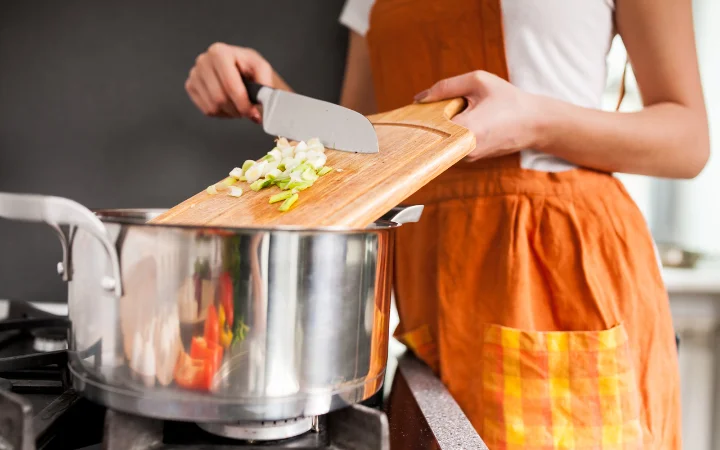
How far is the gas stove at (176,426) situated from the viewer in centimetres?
39

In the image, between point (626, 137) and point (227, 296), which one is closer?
point (227, 296)

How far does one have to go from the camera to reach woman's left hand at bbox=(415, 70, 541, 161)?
57 cm

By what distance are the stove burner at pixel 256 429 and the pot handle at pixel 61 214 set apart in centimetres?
13

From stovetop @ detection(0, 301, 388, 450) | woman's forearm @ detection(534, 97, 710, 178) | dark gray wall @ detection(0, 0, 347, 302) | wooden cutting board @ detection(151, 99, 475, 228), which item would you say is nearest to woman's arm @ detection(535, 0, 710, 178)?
woman's forearm @ detection(534, 97, 710, 178)

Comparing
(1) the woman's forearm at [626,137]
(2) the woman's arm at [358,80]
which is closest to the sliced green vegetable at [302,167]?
(1) the woman's forearm at [626,137]

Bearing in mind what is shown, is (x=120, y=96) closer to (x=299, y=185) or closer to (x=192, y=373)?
(x=299, y=185)

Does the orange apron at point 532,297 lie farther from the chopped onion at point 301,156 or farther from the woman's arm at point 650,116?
the chopped onion at point 301,156

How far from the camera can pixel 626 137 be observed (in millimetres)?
617

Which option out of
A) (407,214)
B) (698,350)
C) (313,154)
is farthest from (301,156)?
(698,350)

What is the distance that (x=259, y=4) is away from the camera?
0.98 m

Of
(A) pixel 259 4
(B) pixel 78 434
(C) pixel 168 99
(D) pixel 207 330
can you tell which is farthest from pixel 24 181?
(D) pixel 207 330

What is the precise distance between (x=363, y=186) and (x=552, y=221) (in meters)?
0.27

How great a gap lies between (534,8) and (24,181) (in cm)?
92

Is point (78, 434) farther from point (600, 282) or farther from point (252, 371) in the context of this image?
point (600, 282)
